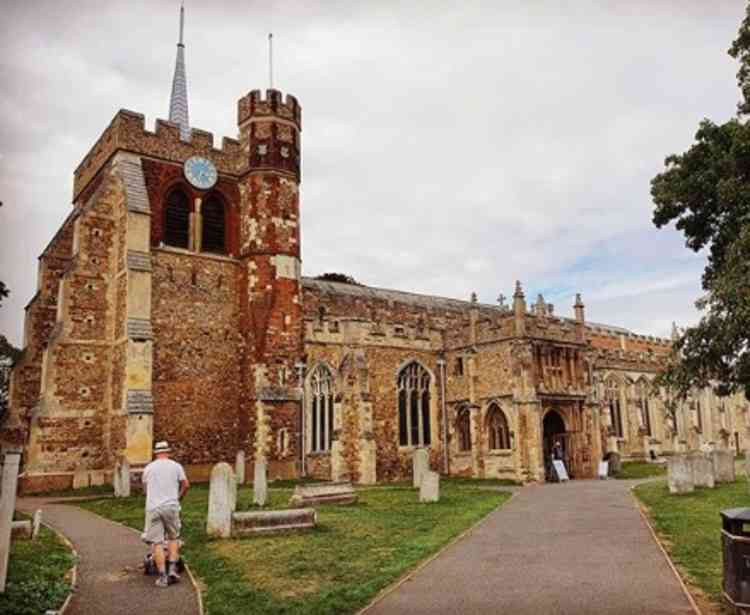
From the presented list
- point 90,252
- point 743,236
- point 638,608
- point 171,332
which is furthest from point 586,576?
point 90,252

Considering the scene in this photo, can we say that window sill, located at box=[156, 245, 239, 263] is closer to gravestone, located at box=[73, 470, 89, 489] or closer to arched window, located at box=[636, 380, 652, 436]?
gravestone, located at box=[73, 470, 89, 489]

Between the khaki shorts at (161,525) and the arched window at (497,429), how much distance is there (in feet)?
66.4

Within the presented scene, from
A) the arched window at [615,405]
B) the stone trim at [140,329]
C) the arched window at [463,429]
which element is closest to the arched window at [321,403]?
the arched window at [463,429]

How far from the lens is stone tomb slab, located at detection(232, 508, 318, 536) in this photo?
11.2 meters

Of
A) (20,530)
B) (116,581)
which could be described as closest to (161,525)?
(116,581)

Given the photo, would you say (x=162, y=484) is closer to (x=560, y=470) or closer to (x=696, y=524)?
(x=696, y=524)

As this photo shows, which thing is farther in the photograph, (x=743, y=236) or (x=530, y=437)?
(x=530, y=437)

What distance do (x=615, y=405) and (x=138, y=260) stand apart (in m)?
25.7

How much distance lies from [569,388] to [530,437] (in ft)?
11.2

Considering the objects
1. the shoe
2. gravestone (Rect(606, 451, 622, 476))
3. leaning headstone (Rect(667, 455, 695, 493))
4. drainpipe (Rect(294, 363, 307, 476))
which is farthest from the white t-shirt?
gravestone (Rect(606, 451, 622, 476))

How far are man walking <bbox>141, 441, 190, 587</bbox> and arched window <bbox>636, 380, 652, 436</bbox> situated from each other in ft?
111

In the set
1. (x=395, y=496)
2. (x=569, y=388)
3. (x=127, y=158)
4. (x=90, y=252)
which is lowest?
(x=395, y=496)

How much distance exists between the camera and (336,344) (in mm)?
27812

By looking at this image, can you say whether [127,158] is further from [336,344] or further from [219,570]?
[219,570]
